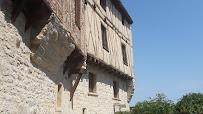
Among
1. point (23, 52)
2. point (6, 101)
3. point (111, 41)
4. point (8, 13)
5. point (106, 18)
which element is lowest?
point (6, 101)

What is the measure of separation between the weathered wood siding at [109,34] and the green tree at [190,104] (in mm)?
4007

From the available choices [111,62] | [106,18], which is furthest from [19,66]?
[106,18]

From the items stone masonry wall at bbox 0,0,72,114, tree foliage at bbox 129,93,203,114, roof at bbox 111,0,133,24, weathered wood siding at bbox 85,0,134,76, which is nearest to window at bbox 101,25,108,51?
weathered wood siding at bbox 85,0,134,76

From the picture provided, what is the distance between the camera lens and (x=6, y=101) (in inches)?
114

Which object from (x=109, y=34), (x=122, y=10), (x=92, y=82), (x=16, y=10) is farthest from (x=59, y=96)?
(x=122, y=10)

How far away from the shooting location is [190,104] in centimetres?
693

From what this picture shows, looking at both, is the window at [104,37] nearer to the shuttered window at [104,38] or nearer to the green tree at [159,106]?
the shuttered window at [104,38]

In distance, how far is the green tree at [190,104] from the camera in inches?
261

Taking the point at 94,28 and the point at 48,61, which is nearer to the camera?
the point at 48,61

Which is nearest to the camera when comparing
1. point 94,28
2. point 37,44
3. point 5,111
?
point 5,111

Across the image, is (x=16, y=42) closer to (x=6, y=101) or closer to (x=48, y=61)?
(x=6, y=101)

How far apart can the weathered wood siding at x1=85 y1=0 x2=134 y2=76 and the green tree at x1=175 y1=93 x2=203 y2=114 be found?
4.01 metres

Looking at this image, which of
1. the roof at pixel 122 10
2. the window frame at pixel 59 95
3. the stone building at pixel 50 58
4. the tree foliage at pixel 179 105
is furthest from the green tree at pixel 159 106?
the roof at pixel 122 10

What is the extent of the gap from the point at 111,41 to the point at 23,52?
7803mm
